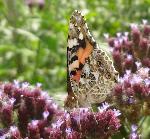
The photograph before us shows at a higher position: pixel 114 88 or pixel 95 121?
pixel 114 88

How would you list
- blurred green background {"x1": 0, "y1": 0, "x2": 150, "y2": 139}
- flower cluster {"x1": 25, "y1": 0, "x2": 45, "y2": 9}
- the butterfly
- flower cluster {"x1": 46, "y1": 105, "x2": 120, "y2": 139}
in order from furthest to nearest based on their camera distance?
flower cluster {"x1": 25, "y1": 0, "x2": 45, "y2": 9} → blurred green background {"x1": 0, "y1": 0, "x2": 150, "y2": 139} → the butterfly → flower cluster {"x1": 46, "y1": 105, "x2": 120, "y2": 139}

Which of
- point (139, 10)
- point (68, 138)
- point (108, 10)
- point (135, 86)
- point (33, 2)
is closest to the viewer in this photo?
point (68, 138)

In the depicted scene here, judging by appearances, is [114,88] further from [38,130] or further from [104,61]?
[38,130]

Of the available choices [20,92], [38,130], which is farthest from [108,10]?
[38,130]

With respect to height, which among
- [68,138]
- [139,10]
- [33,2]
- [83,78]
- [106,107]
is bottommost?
[68,138]

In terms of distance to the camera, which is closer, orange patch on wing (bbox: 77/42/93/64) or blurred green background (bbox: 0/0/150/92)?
orange patch on wing (bbox: 77/42/93/64)

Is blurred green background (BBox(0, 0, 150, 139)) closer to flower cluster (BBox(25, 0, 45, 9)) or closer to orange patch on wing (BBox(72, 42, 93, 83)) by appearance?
flower cluster (BBox(25, 0, 45, 9))

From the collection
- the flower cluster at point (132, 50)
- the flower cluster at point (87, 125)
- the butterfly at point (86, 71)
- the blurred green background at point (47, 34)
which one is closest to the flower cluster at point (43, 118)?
the flower cluster at point (87, 125)

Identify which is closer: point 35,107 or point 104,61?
point 104,61

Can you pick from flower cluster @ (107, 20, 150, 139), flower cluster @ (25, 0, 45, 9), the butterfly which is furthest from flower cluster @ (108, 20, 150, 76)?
flower cluster @ (25, 0, 45, 9)
